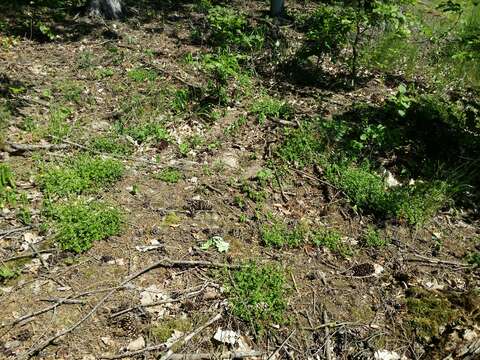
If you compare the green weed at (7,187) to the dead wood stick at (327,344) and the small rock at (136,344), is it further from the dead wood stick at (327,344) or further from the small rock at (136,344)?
the dead wood stick at (327,344)

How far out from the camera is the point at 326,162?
19.9 ft

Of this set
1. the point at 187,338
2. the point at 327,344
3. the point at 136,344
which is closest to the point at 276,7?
the point at 327,344

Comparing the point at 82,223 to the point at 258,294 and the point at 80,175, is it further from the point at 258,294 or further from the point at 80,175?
the point at 258,294

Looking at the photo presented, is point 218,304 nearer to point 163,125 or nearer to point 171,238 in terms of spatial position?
point 171,238

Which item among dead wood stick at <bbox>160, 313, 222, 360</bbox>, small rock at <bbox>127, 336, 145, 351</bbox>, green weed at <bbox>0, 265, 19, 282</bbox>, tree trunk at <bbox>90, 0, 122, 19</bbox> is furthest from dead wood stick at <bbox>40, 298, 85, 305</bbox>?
tree trunk at <bbox>90, 0, 122, 19</bbox>

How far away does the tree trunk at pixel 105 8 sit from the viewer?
960cm

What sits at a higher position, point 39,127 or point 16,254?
point 39,127

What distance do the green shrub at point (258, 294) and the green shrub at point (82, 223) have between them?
151 cm

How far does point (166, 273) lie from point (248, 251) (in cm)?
93

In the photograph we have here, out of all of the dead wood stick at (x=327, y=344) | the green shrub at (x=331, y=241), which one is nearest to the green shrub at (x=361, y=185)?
Result: the green shrub at (x=331, y=241)

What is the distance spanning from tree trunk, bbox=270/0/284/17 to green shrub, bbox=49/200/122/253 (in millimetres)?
7751

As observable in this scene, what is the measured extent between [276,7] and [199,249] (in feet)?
26.3

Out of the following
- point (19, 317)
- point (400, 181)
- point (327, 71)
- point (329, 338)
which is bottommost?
point (19, 317)

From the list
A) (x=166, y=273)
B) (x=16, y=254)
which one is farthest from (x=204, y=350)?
(x=16, y=254)
